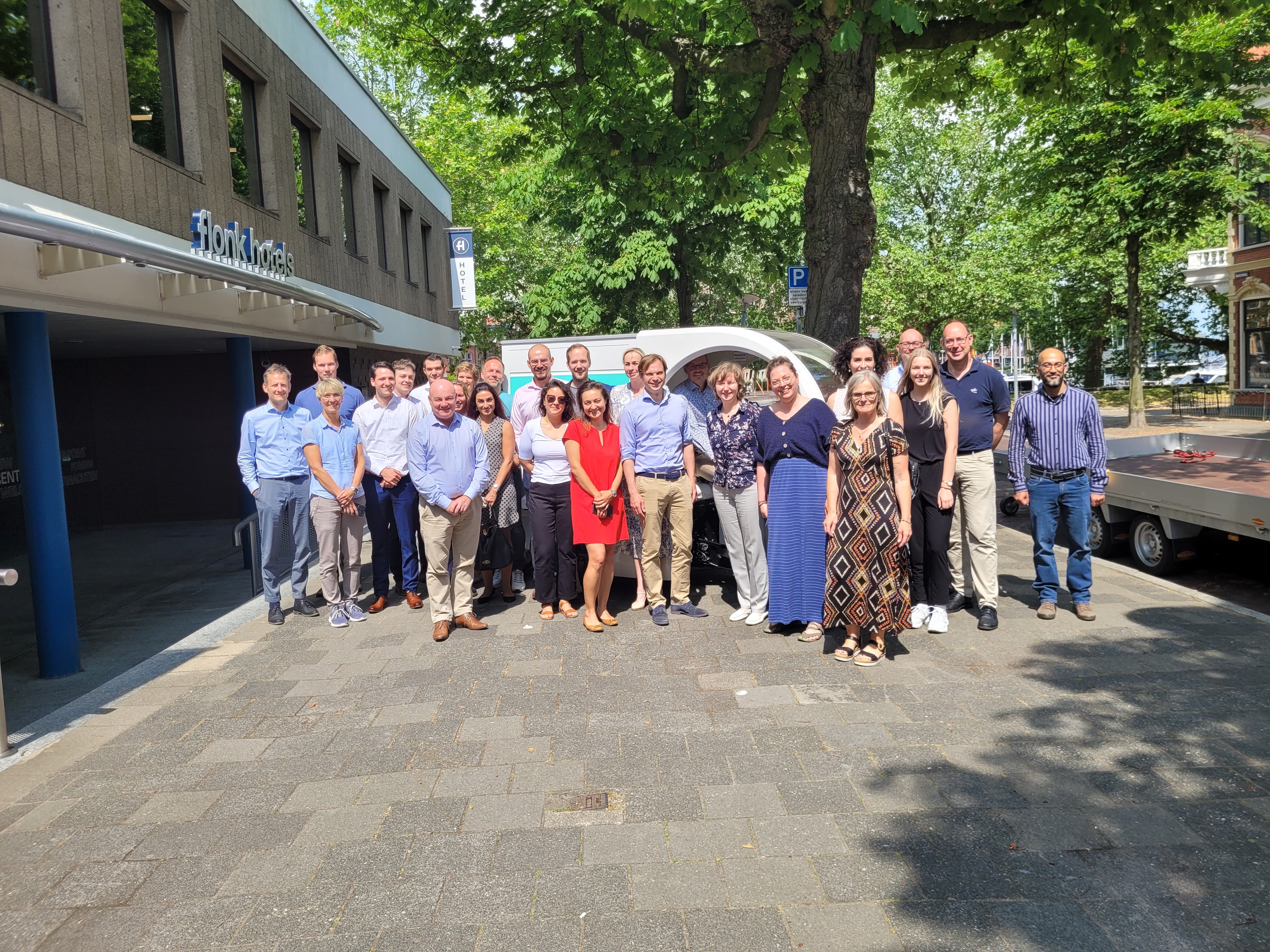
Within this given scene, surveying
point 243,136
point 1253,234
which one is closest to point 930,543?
point 243,136

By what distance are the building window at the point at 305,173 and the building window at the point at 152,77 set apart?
4094 mm

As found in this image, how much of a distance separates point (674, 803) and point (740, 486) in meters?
3.19

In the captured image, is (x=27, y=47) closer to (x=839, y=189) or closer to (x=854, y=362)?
(x=854, y=362)

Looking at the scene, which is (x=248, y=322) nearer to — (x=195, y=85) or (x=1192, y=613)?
(x=195, y=85)

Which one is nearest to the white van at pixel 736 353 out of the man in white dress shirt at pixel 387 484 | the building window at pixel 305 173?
the man in white dress shirt at pixel 387 484

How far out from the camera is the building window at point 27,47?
725cm

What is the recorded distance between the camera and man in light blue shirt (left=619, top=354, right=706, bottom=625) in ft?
Result: 23.5

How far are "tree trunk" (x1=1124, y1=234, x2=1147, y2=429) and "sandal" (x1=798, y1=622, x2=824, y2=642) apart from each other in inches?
677

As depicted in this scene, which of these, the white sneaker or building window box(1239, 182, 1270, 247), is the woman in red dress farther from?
building window box(1239, 182, 1270, 247)

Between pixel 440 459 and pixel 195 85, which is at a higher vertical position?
pixel 195 85

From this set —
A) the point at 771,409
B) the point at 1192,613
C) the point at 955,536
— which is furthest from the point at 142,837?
the point at 1192,613

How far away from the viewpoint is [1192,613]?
696cm

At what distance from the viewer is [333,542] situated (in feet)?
25.0

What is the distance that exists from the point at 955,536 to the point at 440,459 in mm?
3820
